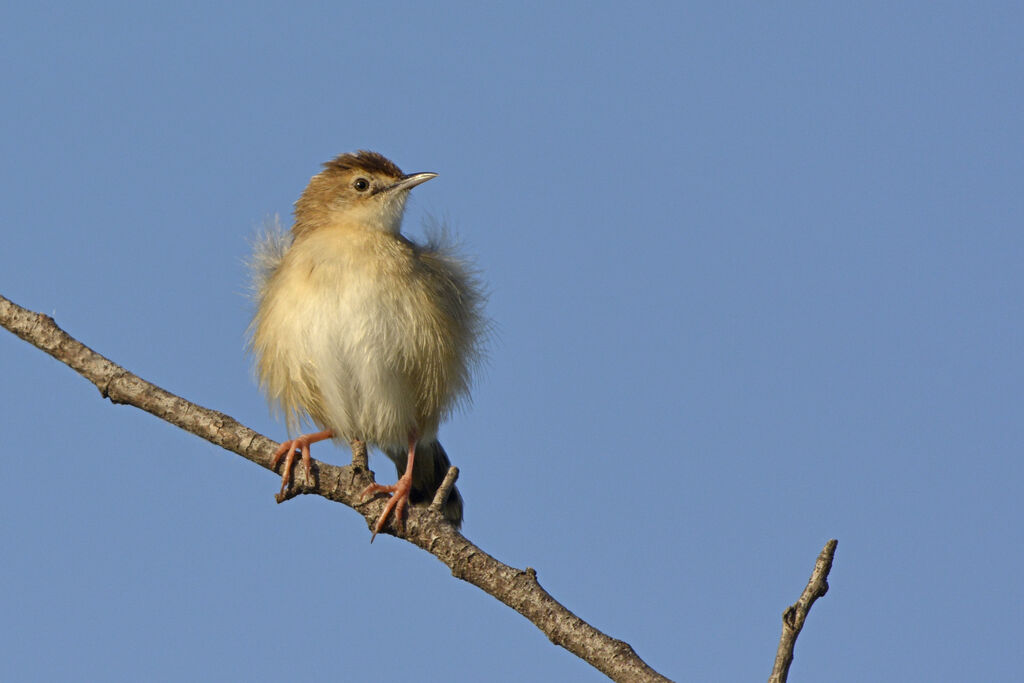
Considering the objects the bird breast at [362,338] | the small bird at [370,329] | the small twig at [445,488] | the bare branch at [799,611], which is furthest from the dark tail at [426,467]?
the bare branch at [799,611]

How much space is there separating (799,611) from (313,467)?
8.13ft

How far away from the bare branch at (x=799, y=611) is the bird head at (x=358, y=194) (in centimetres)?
456

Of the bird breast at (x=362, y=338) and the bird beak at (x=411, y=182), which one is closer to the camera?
the bird breast at (x=362, y=338)

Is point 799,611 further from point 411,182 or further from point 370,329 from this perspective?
point 411,182

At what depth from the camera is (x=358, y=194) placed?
24.8 feet

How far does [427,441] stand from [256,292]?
61.1 inches

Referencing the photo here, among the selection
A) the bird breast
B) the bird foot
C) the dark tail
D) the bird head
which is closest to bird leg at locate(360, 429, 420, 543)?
the bird foot

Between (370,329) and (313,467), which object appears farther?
(370,329)

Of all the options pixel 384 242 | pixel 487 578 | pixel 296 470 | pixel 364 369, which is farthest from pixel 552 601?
pixel 384 242

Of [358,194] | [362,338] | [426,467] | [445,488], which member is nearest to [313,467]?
[445,488]

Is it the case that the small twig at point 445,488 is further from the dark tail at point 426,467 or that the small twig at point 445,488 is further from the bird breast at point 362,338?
the dark tail at point 426,467

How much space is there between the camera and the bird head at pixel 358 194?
744cm

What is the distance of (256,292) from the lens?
754cm

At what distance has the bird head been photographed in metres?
7.44
